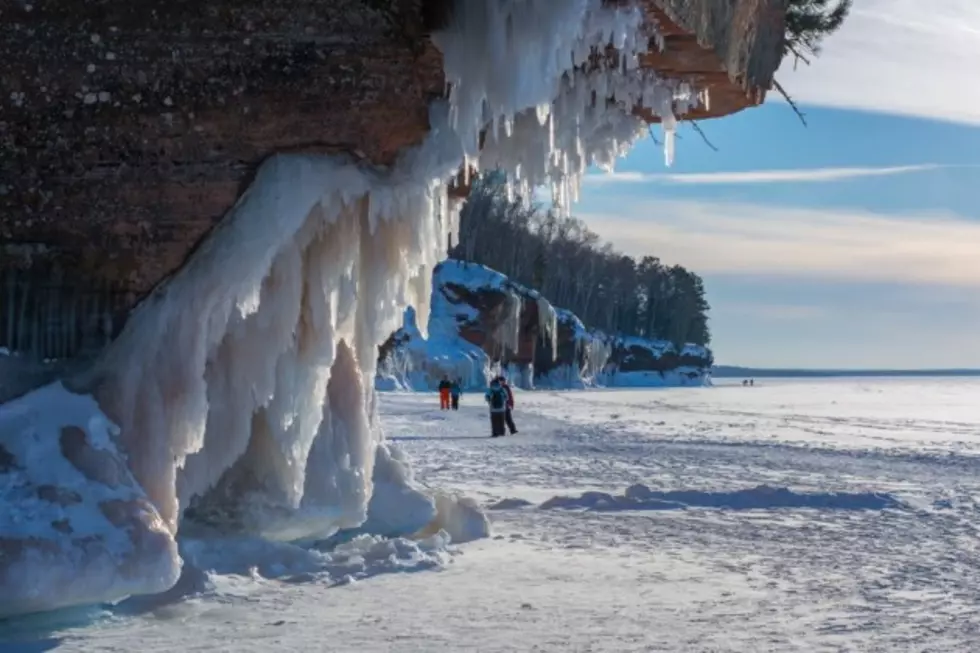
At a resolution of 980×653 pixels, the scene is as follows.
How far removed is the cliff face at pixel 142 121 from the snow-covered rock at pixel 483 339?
1532 inches

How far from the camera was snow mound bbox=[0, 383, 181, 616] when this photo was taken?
513 cm

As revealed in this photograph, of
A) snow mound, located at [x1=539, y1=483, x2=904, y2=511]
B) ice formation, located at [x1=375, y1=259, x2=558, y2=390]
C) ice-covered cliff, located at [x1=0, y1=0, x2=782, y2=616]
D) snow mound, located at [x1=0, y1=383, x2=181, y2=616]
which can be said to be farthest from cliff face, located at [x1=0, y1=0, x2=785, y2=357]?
ice formation, located at [x1=375, y1=259, x2=558, y2=390]

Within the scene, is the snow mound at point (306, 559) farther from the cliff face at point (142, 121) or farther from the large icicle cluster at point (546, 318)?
the large icicle cluster at point (546, 318)

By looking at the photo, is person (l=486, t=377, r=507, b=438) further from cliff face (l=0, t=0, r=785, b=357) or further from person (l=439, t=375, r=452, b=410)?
cliff face (l=0, t=0, r=785, b=357)

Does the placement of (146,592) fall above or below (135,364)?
below

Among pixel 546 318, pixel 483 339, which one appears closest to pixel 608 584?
pixel 483 339

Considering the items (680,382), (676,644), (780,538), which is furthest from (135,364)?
(680,382)

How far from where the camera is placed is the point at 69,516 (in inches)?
A: 210

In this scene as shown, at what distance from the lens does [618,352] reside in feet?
296

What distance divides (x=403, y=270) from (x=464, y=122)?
1.14m

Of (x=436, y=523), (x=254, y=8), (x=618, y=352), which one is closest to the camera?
(x=254, y=8)

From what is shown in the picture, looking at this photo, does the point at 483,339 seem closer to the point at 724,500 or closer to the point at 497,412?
the point at 497,412

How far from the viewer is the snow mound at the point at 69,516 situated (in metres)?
5.13

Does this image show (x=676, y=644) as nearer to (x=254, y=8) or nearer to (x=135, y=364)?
(x=135, y=364)
